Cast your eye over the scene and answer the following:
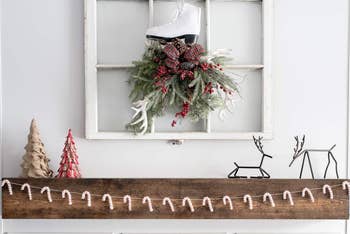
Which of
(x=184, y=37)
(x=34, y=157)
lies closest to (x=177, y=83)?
(x=184, y=37)

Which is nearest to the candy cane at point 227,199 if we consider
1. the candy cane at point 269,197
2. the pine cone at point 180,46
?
the candy cane at point 269,197

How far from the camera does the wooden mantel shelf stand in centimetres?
179

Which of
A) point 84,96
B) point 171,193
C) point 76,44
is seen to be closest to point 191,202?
point 171,193

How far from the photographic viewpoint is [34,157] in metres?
1.83

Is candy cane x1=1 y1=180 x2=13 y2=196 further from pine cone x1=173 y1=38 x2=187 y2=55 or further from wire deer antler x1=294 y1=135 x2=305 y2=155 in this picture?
wire deer antler x1=294 y1=135 x2=305 y2=155

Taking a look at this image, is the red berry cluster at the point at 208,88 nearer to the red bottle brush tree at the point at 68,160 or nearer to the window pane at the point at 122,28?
the window pane at the point at 122,28

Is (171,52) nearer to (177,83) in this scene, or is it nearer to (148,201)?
(177,83)

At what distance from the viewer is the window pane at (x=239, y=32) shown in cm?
198

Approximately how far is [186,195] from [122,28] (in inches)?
29.4

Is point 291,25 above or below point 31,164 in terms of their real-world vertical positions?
above

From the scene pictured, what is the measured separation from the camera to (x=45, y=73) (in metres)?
1.99

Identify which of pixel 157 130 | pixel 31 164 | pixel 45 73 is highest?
pixel 45 73

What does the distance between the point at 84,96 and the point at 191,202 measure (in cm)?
64

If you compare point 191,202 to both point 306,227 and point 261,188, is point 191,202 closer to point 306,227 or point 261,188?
point 261,188
